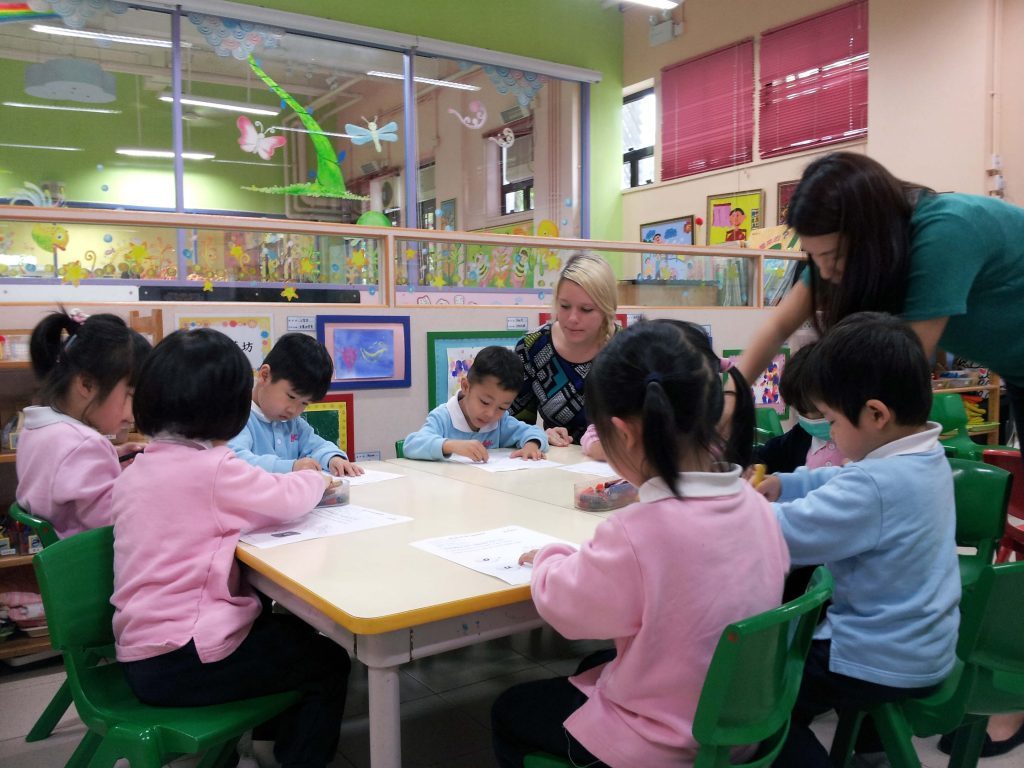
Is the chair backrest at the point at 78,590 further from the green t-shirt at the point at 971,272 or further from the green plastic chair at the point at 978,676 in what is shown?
the green t-shirt at the point at 971,272

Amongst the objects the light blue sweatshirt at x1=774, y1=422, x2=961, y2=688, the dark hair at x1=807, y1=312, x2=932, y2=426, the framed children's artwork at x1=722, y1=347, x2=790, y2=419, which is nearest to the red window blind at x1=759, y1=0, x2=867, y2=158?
the framed children's artwork at x1=722, y1=347, x2=790, y2=419

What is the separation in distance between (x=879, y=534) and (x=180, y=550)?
45.9 inches

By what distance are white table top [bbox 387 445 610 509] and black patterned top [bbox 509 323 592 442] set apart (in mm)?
288

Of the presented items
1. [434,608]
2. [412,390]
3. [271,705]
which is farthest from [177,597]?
[412,390]

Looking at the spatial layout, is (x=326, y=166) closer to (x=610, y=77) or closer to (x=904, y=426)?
(x=610, y=77)

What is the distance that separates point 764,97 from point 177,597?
6988 millimetres

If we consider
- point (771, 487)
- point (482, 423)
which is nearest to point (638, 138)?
point (482, 423)

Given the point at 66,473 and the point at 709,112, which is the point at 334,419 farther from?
the point at 709,112

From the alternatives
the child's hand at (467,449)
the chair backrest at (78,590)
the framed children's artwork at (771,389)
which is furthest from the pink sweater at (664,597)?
the framed children's artwork at (771,389)

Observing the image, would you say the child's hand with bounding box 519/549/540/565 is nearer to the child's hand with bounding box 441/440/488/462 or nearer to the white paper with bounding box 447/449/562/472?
the white paper with bounding box 447/449/562/472

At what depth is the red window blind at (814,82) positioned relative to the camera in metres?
6.52

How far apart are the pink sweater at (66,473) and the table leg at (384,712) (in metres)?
1.08

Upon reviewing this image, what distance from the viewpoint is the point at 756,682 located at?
41.7 inches

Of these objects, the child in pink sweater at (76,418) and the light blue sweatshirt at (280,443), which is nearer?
the child in pink sweater at (76,418)
